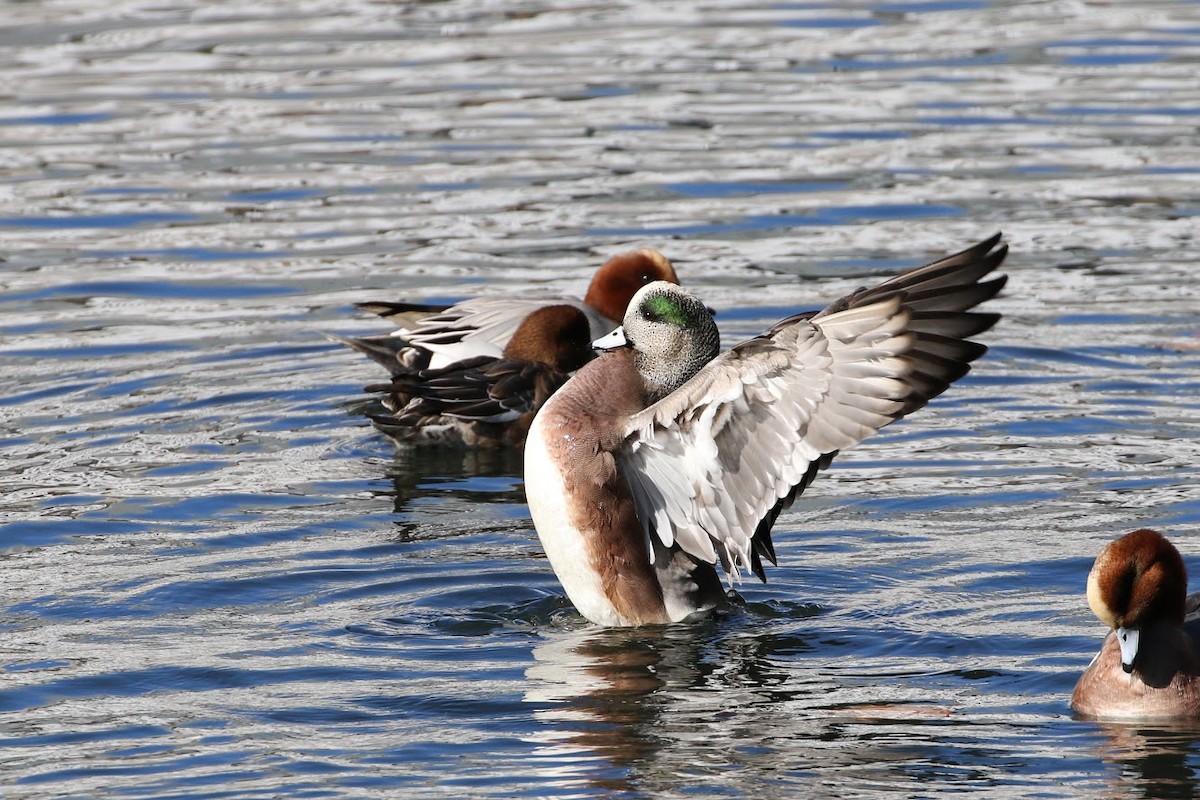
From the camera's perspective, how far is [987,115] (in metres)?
15.1

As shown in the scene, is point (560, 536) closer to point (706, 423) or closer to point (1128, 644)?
point (706, 423)

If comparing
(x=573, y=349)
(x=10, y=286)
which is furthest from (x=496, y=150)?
(x=573, y=349)

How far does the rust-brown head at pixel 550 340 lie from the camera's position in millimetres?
9578

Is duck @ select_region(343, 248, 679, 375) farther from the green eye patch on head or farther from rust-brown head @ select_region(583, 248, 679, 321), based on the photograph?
the green eye patch on head

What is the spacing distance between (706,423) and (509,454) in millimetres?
3130

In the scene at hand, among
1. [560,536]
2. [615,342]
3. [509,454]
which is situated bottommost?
[509,454]

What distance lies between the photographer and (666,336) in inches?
267

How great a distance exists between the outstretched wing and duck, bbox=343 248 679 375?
3083mm

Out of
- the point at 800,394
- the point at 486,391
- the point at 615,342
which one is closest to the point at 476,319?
the point at 486,391

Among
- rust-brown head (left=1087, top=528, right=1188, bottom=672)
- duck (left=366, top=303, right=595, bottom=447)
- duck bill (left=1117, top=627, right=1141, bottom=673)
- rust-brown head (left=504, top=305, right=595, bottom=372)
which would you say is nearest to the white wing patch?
rust-brown head (left=1087, top=528, right=1188, bottom=672)

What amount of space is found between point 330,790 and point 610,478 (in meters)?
1.79

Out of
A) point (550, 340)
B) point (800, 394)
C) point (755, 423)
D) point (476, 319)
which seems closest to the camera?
point (800, 394)

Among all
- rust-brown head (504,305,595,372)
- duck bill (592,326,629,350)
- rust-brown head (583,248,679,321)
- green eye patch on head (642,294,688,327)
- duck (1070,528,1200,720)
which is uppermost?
green eye patch on head (642,294,688,327)

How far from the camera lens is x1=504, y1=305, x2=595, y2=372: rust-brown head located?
958 centimetres
